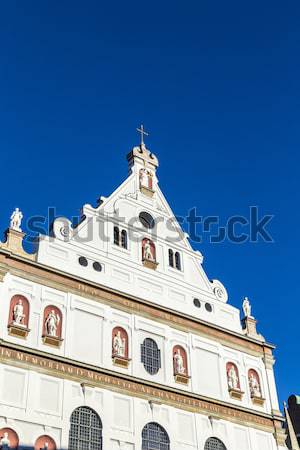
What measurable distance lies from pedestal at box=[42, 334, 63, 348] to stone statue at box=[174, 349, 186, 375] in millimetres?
6551

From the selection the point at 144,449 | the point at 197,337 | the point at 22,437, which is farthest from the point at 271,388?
the point at 22,437

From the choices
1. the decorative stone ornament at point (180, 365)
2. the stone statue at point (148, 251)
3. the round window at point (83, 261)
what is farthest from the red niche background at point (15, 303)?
the decorative stone ornament at point (180, 365)

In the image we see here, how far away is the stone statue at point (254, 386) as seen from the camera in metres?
35.0

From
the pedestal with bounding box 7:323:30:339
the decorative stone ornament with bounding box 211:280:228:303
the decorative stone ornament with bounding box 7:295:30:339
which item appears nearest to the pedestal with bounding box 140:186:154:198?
the decorative stone ornament with bounding box 211:280:228:303

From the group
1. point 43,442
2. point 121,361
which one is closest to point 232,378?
point 121,361

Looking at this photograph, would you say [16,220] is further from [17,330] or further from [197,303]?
[197,303]

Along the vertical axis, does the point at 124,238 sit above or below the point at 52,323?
above

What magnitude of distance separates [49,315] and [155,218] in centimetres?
999

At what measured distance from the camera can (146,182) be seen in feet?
124

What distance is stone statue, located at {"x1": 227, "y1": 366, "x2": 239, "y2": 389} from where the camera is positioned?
34156mm

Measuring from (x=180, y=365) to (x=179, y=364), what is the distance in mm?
80

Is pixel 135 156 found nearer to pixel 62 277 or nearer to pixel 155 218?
pixel 155 218

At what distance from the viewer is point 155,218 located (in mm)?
36531

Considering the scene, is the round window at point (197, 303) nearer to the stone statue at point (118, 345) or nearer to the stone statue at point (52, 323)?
the stone statue at point (118, 345)
